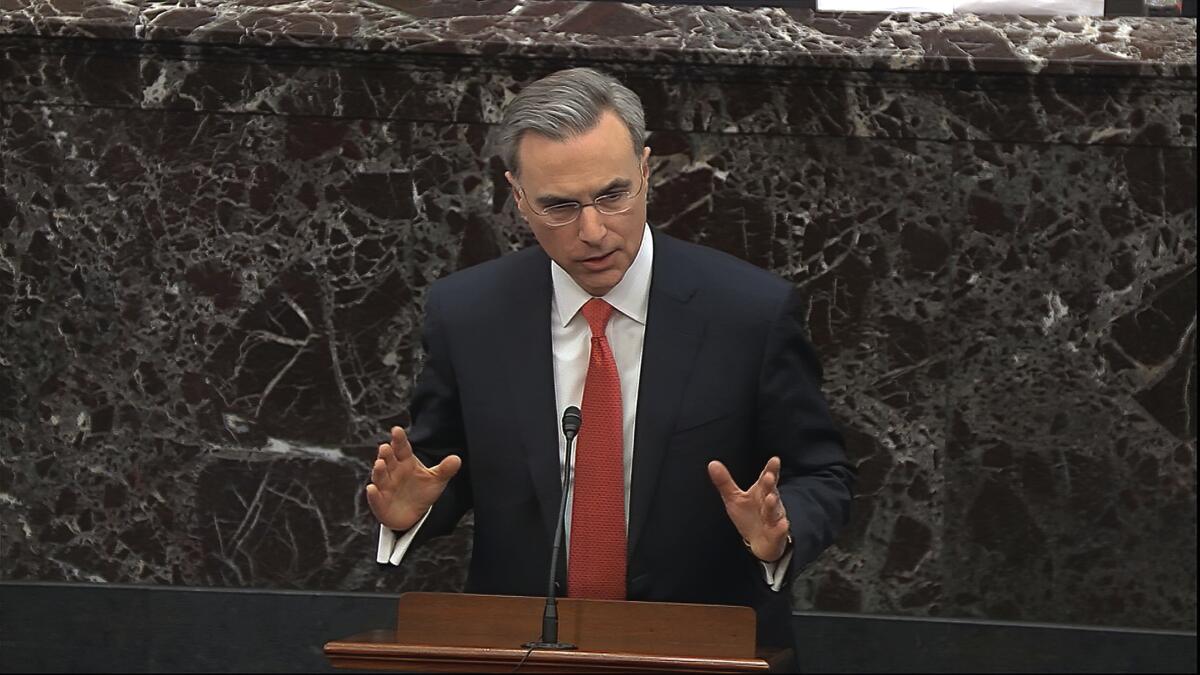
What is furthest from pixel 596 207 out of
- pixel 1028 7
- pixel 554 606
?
pixel 1028 7

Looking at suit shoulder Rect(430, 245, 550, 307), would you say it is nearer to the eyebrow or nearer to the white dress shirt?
the white dress shirt

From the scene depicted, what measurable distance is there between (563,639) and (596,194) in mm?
801

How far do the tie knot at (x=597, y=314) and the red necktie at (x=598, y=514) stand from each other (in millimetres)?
165

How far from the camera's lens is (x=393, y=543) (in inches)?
107

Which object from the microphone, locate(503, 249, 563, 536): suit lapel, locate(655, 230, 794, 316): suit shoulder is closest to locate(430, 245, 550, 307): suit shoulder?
locate(503, 249, 563, 536): suit lapel

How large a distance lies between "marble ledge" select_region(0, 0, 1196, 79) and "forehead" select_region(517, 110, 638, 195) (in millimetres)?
894

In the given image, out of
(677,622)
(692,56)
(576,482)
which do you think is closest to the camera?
(677,622)

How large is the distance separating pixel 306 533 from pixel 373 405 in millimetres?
362

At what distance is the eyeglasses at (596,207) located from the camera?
2760 millimetres

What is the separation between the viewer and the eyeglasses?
2.76 meters

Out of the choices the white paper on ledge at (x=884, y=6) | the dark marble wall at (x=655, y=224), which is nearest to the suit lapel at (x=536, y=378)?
the dark marble wall at (x=655, y=224)

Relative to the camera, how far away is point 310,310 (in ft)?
12.5

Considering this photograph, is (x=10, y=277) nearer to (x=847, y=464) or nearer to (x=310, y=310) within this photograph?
(x=310, y=310)

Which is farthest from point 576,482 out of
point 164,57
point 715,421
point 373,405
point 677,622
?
point 164,57
